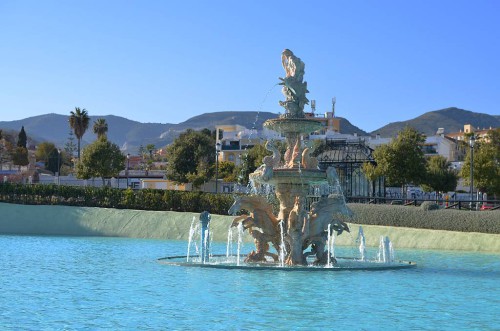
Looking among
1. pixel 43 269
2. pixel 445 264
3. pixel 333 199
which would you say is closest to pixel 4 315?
pixel 43 269

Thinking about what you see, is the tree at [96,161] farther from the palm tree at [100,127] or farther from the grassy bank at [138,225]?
the grassy bank at [138,225]

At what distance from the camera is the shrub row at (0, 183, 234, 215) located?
153 ft

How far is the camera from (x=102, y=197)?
157ft

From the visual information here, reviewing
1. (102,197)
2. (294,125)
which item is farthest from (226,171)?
(294,125)

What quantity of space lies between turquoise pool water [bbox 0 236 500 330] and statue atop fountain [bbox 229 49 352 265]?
6.90 feet

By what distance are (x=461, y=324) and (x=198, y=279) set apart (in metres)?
7.81

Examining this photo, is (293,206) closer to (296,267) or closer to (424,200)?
(296,267)

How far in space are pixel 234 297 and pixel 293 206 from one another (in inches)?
307

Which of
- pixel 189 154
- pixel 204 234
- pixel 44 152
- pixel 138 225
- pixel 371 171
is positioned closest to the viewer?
pixel 204 234

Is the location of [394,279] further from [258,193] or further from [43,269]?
[43,269]

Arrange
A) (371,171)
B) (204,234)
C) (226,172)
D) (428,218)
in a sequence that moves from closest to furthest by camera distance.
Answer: (204,234)
(428,218)
(371,171)
(226,172)

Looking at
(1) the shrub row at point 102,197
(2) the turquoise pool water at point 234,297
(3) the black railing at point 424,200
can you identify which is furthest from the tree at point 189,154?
(2) the turquoise pool water at point 234,297

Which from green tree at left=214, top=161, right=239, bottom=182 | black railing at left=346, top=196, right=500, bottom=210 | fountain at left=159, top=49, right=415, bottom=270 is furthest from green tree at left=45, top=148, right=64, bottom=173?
fountain at left=159, top=49, right=415, bottom=270

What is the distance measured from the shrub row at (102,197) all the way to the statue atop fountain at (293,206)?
2177cm
